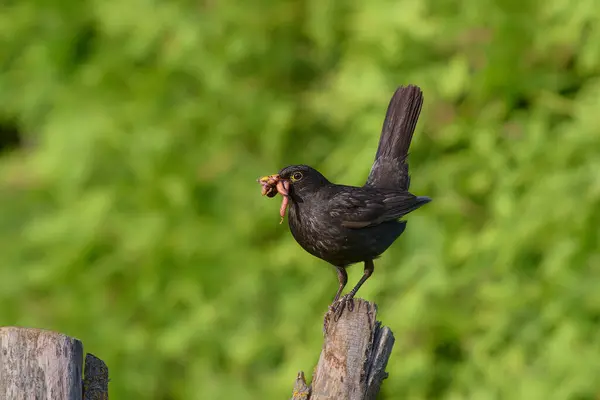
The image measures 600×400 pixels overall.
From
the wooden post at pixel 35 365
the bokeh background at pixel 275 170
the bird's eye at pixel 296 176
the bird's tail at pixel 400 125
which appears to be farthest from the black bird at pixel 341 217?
the bokeh background at pixel 275 170

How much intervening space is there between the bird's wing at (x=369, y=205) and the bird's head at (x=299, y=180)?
101mm

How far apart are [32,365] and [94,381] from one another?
30cm

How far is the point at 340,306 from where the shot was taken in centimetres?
341

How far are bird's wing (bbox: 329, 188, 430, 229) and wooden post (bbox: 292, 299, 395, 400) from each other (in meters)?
0.61

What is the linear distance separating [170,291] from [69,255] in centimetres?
82

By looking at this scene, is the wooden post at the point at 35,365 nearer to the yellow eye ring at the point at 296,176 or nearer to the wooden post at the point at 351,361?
the wooden post at the point at 351,361

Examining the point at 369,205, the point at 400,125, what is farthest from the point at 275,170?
the point at 369,205

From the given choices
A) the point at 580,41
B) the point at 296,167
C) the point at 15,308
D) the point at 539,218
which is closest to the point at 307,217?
the point at 296,167

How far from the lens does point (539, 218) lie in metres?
6.20

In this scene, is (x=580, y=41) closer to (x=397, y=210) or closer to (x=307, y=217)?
(x=397, y=210)

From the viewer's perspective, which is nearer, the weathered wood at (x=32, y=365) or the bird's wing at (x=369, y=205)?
the weathered wood at (x=32, y=365)

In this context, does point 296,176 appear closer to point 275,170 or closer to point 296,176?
point 296,176

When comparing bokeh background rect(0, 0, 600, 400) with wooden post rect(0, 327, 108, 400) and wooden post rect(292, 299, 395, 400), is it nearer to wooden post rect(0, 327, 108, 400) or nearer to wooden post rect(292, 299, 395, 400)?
wooden post rect(292, 299, 395, 400)

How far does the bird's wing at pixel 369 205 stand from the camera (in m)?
3.87
